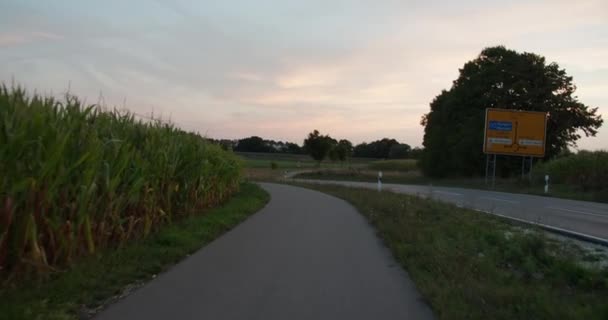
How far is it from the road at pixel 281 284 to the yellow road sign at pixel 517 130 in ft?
86.6

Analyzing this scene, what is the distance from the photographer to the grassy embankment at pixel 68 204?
5750 mm

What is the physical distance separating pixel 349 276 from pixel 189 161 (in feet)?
18.6

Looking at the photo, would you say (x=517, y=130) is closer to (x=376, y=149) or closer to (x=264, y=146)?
(x=264, y=146)

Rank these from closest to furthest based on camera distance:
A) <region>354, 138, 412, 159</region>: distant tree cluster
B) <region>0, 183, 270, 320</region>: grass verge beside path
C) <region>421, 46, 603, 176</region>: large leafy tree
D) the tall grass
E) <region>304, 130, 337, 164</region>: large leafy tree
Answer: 1. <region>0, 183, 270, 320</region>: grass verge beside path
2. the tall grass
3. <region>421, 46, 603, 176</region>: large leafy tree
4. <region>304, 130, 337, 164</region>: large leafy tree
5. <region>354, 138, 412, 159</region>: distant tree cluster

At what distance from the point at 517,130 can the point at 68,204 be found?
33.1 metres

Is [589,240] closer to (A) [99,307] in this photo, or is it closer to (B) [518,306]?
(B) [518,306]

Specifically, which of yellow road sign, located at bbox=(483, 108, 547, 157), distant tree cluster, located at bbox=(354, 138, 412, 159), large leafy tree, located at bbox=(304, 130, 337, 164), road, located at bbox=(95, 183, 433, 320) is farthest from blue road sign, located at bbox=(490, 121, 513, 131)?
distant tree cluster, located at bbox=(354, 138, 412, 159)

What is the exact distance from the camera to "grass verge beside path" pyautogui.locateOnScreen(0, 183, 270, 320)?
529 cm

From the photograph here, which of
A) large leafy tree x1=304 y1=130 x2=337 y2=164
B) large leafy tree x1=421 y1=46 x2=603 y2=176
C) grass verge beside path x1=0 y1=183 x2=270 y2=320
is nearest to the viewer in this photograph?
grass verge beside path x1=0 y1=183 x2=270 y2=320

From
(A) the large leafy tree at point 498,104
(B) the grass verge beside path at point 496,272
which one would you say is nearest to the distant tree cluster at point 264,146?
(A) the large leafy tree at point 498,104

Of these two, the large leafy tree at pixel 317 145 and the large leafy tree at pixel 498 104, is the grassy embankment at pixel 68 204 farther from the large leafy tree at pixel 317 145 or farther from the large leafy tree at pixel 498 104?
the large leafy tree at pixel 317 145

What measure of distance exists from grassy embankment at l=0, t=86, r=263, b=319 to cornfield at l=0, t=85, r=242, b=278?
1cm

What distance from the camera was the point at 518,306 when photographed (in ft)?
18.9

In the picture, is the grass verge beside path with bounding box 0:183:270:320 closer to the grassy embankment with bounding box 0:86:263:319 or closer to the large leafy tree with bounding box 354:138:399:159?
the grassy embankment with bounding box 0:86:263:319
